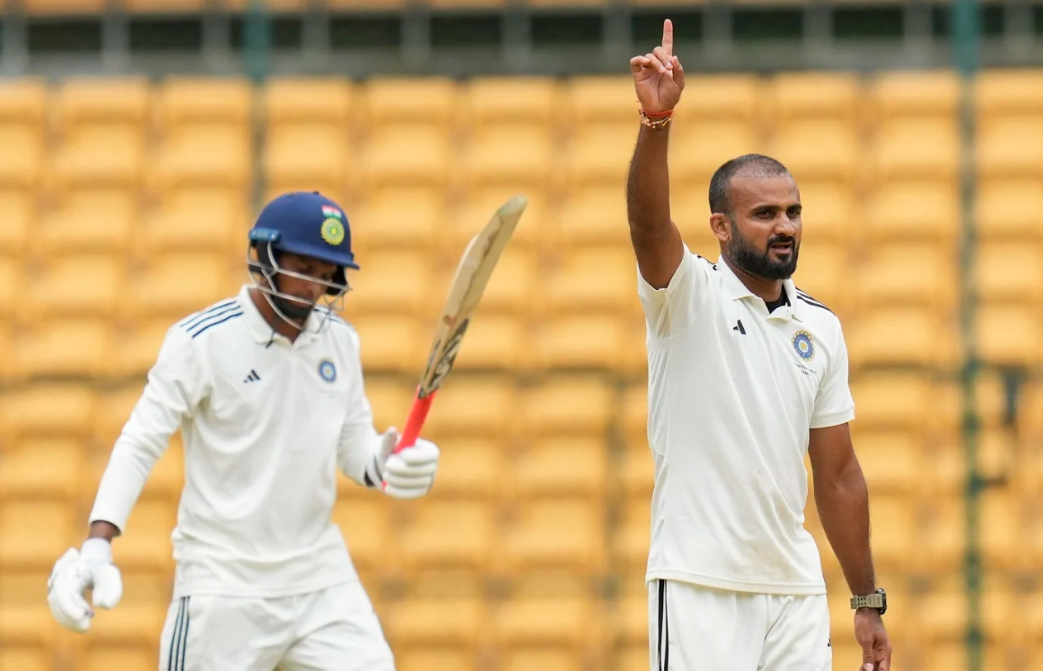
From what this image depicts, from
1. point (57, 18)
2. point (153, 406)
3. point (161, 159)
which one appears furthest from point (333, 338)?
point (57, 18)

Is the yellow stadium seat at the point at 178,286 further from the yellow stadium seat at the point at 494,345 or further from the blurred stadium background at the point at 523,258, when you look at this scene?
the yellow stadium seat at the point at 494,345

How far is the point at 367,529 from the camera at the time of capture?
769 centimetres

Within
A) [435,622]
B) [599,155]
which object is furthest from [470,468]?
[599,155]

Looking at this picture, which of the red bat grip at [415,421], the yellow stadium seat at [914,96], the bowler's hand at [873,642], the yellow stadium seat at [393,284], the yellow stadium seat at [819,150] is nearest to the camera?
the bowler's hand at [873,642]

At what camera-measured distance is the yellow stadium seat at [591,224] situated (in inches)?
332

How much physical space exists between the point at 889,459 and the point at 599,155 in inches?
91.6

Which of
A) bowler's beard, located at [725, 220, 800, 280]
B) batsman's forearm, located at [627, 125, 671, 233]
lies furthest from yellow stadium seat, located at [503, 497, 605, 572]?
batsman's forearm, located at [627, 125, 671, 233]

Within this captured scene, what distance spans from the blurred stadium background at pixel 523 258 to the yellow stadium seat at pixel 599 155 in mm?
19

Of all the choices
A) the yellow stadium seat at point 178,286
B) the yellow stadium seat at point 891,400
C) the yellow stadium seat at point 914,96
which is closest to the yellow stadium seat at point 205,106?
the yellow stadium seat at point 178,286

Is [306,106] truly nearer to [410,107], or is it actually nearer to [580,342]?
[410,107]

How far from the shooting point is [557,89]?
29.2 ft

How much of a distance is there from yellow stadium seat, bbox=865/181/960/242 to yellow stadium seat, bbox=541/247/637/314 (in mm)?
1306

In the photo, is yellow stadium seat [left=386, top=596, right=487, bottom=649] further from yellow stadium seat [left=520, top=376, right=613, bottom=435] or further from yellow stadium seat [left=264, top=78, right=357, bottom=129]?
yellow stadium seat [left=264, top=78, right=357, bottom=129]

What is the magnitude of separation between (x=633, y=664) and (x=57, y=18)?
4.98 meters
